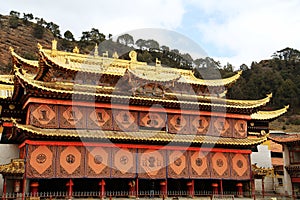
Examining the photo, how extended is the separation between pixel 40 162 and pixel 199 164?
10.7 m

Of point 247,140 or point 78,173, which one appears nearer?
point 78,173

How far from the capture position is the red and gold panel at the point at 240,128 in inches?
1042

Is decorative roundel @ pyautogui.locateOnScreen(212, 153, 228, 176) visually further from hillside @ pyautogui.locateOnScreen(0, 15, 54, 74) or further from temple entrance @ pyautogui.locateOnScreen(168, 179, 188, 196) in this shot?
hillside @ pyautogui.locateOnScreen(0, 15, 54, 74)

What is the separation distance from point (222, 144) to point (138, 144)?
20.5ft

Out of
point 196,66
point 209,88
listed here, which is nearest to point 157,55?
point 196,66

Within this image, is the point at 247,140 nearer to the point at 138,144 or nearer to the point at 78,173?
the point at 138,144

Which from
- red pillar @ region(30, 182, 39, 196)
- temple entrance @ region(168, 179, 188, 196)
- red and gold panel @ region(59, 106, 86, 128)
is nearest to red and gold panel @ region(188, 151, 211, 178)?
temple entrance @ region(168, 179, 188, 196)

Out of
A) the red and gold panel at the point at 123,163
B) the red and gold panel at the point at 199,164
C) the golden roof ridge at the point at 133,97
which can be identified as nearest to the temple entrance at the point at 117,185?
the red and gold panel at the point at 123,163

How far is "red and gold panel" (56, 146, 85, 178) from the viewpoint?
20.5 m

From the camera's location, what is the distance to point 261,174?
25.1 metres

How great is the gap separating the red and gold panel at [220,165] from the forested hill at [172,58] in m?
56.3

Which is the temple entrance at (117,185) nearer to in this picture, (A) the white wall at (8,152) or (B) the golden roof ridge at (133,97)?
(B) the golden roof ridge at (133,97)

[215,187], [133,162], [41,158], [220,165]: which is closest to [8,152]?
[41,158]

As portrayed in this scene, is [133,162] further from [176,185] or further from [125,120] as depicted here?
[176,185]
